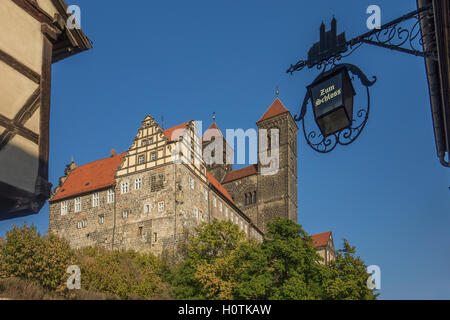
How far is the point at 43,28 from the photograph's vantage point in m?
11.5

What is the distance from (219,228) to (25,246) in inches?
646

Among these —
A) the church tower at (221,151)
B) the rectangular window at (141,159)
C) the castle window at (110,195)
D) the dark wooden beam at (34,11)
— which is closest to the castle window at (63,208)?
the castle window at (110,195)

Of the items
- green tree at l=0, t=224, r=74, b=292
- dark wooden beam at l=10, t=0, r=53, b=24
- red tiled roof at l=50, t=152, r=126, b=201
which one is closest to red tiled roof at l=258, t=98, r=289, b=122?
red tiled roof at l=50, t=152, r=126, b=201

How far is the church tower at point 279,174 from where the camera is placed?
256 feet

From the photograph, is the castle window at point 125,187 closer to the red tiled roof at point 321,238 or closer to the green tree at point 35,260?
the green tree at point 35,260

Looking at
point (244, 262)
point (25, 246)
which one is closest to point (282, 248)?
point (244, 262)

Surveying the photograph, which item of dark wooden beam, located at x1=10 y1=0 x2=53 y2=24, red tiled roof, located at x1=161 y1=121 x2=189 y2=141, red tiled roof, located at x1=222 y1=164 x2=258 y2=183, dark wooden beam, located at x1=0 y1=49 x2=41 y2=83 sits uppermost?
red tiled roof, located at x1=222 y1=164 x2=258 y2=183

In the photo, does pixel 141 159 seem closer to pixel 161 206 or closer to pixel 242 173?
pixel 161 206

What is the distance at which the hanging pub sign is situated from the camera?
335 inches

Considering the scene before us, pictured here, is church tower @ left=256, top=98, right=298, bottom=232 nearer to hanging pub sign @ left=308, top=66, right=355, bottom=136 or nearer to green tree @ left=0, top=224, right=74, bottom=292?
green tree @ left=0, top=224, right=74, bottom=292

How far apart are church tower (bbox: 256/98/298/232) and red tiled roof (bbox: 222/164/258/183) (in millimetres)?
1116

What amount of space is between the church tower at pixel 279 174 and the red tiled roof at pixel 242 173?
1116 millimetres

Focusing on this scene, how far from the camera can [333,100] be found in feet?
28.2

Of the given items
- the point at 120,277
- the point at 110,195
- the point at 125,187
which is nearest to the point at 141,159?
the point at 125,187
